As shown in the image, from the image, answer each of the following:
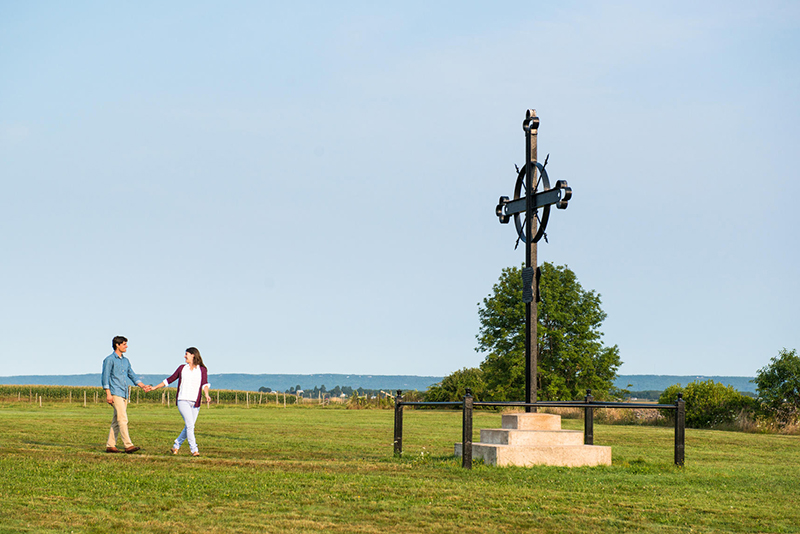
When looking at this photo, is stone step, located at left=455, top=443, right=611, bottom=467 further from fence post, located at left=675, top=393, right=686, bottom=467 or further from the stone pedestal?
fence post, located at left=675, top=393, right=686, bottom=467

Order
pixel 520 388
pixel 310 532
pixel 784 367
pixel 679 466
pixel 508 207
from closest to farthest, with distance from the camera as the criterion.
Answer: pixel 310 532 < pixel 679 466 < pixel 508 207 < pixel 784 367 < pixel 520 388

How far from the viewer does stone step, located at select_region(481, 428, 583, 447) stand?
45.3 ft

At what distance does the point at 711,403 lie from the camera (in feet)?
123

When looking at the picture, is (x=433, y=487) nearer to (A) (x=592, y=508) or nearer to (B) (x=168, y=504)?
(A) (x=592, y=508)

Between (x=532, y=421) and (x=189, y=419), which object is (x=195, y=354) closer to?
(x=189, y=419)

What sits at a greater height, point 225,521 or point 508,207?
point 508,207

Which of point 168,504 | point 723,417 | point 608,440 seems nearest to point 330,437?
point 608,440

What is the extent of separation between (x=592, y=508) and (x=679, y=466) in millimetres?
5099

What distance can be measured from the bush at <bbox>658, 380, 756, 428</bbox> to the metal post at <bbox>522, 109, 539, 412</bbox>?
22.8 metres

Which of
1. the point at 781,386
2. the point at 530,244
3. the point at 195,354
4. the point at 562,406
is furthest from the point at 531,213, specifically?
the point at 781,386

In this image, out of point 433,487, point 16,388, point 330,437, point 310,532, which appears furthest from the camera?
point 16,388

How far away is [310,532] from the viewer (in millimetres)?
7906

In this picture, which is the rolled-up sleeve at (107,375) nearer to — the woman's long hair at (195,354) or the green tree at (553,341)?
the woman's long hair at (195,354)

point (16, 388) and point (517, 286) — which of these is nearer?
point (517, 286)
